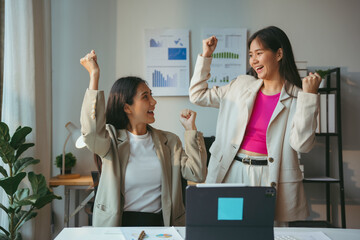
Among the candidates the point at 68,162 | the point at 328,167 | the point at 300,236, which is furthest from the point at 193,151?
the point at 328,167

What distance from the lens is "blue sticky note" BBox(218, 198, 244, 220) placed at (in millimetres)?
1058

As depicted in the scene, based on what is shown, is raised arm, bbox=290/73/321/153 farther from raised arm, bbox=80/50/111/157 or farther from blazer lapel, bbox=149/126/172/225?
raised arm, bbox=80/50/111/157

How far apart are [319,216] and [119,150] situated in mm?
2566

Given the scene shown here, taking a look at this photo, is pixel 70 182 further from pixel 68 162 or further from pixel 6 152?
pixel 6 152

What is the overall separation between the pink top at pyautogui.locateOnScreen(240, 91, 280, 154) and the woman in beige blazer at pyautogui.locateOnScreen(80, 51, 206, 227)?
29 centimetres

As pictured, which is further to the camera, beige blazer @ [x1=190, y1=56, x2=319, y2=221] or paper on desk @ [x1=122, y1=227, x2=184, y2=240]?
beige blazer @ [x1=190, y1=56, x2=319, y2=221]

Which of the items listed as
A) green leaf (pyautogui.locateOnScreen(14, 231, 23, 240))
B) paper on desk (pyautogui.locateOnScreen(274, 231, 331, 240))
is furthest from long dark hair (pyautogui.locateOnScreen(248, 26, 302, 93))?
green leaf (pyautogui.locateOnScreen(14, 231, 23, 240))

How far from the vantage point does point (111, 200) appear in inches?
67.2

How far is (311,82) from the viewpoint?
176cm

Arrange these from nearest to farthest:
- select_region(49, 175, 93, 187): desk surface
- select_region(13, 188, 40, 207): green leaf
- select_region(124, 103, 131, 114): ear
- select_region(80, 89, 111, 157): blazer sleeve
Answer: select_region(80, 89, 111, 157): blazer sleeve
select_region(124, 103, 131, 114): ear
select_region(13, 188, 40, 207): green leaf
select_region(49, 175, 93, 187): desk surface

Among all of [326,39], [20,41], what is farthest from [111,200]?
[326,39]

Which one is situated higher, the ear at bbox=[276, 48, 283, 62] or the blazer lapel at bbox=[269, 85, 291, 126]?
the ear at bbox=[276, 48, 283, 62]

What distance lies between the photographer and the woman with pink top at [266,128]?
1.93m

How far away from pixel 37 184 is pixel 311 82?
1.87 metres
